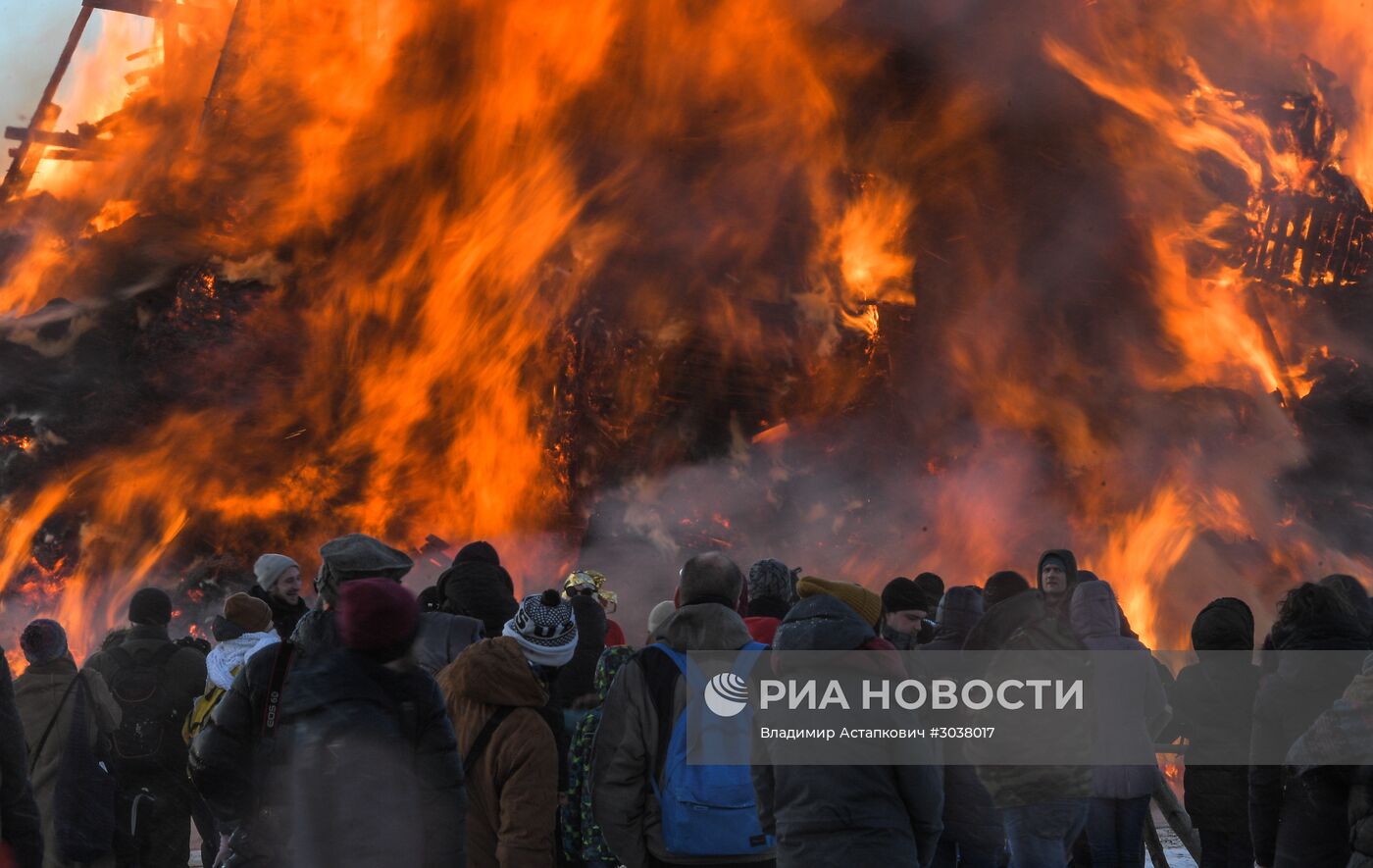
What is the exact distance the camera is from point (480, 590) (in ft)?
21.7

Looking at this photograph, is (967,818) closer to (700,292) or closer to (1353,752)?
(1353,752)

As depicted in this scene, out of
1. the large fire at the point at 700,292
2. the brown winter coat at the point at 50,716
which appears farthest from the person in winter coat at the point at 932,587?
the large fire at the point at 700,292

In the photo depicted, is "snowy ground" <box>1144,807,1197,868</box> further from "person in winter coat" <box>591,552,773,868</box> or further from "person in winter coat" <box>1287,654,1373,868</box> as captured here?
"person in winter coat" <box>591,552,773,868</box>

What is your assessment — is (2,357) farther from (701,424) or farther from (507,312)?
(701,424)

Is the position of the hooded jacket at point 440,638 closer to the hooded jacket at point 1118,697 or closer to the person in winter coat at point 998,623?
the person in winter coat at point 998,623

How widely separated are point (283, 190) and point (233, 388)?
84.1 inches

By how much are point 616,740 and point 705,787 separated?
336mm

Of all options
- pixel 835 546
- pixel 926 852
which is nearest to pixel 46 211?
pixel 835 546

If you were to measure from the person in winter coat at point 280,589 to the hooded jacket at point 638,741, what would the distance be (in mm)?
1863

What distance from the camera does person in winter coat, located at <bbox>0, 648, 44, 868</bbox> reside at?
13.4 feet

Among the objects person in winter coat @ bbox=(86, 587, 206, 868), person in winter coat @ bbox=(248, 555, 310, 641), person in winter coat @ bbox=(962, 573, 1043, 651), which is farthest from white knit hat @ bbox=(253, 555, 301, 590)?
person in winter coat @ bbox=(962, 573, 1043, 651)

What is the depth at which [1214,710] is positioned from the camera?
7.09m

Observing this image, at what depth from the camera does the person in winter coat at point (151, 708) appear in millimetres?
7691

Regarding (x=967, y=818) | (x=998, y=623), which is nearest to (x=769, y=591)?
(x=998, y=623)
